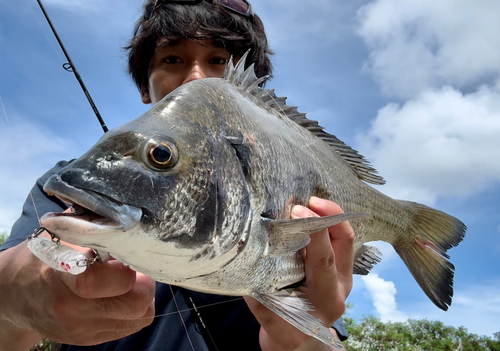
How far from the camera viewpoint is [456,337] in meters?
4.87

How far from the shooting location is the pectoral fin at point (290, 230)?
1.34m

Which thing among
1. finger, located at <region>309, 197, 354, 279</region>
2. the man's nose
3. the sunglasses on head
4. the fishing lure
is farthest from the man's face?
the fishing lure

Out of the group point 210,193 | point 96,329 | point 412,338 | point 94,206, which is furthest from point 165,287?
point 412,338

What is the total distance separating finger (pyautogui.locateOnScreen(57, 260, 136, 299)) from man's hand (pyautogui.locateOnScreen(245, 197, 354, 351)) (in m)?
0.67

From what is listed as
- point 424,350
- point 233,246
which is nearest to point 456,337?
point 424,350

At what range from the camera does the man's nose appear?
2.53 m

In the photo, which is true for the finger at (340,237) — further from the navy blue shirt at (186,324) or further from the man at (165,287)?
the navy blue shirt at (186,324)

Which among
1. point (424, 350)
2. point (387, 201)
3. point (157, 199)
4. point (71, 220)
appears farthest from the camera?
point (424, 350)

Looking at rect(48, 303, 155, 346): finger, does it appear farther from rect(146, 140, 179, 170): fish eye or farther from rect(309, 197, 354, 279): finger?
rect(309, 197, 354, 279): finger

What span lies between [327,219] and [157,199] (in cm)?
66

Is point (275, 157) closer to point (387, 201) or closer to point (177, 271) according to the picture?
point (177, 271)

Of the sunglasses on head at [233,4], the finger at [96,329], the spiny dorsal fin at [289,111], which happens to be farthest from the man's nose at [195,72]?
the finger at [96,329]

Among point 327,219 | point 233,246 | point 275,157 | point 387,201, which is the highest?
point 387,201

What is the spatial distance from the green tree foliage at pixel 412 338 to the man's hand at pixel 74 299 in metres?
4.19
